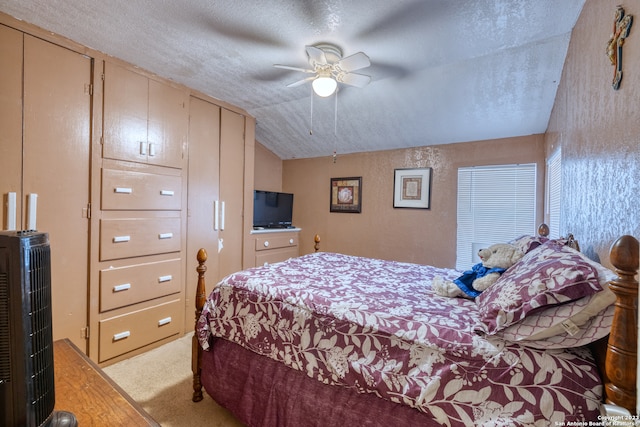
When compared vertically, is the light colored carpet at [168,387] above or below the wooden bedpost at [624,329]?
below

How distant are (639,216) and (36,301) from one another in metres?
1.76

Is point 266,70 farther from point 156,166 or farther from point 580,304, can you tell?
point 580,304

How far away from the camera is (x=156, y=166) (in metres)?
2.72

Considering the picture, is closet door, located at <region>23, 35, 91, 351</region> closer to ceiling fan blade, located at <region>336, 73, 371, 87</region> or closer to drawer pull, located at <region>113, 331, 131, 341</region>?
drawer pull, located at <region>113, 331, 131, 341</region>

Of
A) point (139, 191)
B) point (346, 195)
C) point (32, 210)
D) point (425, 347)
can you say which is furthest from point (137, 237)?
point (346, 195)

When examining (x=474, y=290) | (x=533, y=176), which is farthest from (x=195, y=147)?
(x=533, y=176)

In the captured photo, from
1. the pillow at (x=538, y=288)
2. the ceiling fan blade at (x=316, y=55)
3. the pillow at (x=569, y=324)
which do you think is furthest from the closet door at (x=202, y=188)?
the pillow at (x=569, y=324)

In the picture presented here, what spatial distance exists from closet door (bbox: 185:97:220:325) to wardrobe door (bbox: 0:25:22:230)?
1.26 m

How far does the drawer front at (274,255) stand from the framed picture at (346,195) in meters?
0.92

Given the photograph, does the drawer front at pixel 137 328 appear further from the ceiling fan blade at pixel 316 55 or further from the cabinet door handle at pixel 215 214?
the ceiling fan blade at pixel 316 55

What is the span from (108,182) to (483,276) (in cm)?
281

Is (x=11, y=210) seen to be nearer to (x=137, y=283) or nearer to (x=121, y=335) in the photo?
(x=137, y=283)

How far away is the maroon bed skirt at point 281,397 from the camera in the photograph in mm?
1247

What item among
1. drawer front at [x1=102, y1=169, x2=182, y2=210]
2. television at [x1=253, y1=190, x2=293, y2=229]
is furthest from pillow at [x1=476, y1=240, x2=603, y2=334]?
television at [x1=253, y1=190, x2=293, y2=229]
